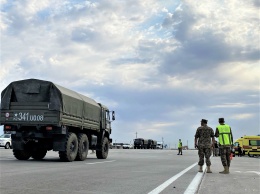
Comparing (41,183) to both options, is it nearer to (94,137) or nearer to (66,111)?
(66,111)

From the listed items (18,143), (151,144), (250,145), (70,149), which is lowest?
(70,149)

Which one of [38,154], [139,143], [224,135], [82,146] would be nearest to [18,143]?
[38,154]

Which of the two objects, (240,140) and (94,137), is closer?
(94,137)

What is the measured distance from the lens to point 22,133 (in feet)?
53.7

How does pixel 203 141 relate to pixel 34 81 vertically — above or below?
below

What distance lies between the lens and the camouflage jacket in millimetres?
12461

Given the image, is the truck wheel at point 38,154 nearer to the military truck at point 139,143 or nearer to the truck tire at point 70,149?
the truck tire at point 70,149

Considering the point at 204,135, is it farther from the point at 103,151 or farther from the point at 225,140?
the point at 103,151

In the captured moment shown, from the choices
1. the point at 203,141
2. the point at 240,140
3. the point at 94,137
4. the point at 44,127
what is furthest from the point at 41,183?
the point at 240,140

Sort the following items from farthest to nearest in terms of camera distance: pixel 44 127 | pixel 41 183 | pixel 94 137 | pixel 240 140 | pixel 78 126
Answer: pixel 240 140
pixel 94 137
pixel 78 126
pixel 44 127
pixel 41 183

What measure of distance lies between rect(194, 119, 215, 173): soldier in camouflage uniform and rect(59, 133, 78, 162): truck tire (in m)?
5.91

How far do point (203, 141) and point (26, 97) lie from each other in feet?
26.5

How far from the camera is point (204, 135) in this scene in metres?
12.6

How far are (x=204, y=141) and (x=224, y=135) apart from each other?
84cm
